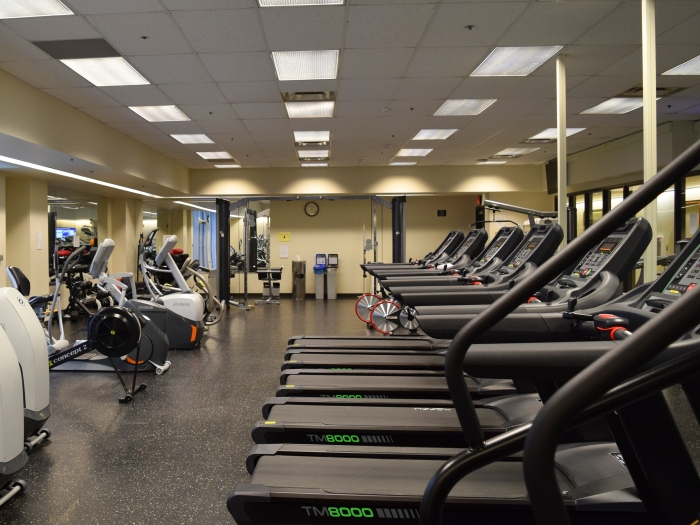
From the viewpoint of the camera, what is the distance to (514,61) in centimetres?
502

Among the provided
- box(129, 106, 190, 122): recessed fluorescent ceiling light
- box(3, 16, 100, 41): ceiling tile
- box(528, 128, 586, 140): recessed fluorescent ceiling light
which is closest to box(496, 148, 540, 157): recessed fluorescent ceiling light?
box(528, 128, 586, 140): recessed fluorescent ceiling light

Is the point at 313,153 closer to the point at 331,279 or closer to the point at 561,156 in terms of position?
the point at 331,279

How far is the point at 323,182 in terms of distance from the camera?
1120 centimetres

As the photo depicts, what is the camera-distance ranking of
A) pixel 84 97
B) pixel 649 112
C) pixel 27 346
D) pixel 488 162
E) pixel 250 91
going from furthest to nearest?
pixel 488 162 → pixel 84 97 → pixel 250 91 → pixel 649 112 → pixel 27 346

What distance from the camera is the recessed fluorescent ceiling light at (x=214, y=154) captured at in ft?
30.3

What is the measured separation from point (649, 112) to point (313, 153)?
6987mm

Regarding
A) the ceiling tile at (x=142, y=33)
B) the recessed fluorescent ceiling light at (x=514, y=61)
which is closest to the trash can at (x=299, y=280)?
the recessed fluorescent ceiling light at (x=514, y=61)

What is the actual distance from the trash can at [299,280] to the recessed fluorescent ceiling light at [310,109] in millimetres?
5169

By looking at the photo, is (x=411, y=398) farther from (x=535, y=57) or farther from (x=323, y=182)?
(x=323, y=182)

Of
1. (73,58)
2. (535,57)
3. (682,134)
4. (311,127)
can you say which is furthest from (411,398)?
(682,134)

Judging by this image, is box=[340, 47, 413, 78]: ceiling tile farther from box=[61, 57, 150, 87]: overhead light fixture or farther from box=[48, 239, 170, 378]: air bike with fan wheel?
box=[48, 239, 170, 378]: air bike with fan wheel

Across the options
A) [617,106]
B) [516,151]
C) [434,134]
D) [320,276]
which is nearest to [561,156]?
[617,106]

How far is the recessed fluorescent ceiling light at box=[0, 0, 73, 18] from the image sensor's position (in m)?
3.68

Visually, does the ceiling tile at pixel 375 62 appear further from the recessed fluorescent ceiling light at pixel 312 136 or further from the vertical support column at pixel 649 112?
the recessed fluorescent ceiling light at pixel 312 136
